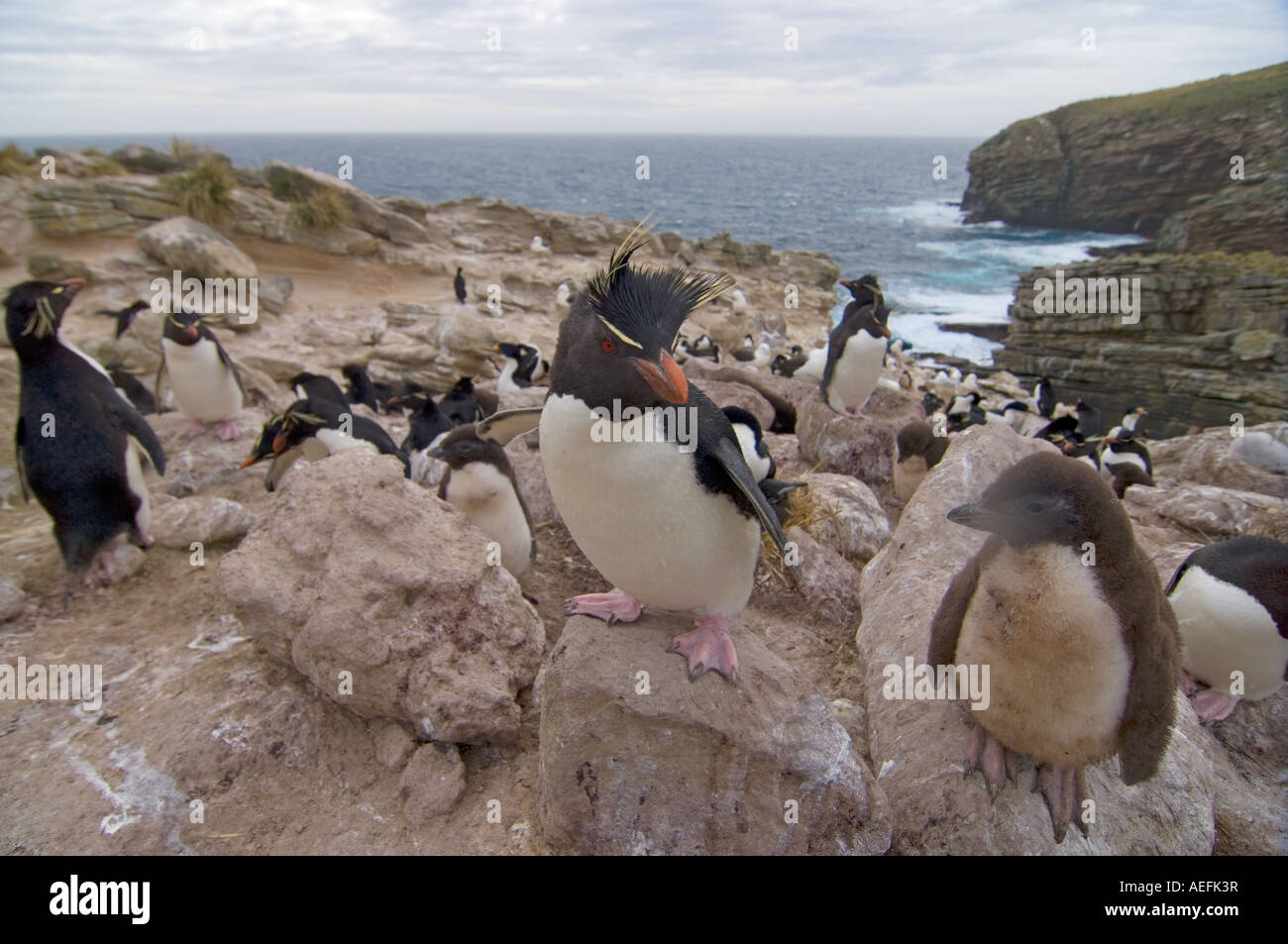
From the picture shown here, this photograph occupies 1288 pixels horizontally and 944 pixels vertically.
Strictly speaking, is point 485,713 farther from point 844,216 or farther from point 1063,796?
point 844,216

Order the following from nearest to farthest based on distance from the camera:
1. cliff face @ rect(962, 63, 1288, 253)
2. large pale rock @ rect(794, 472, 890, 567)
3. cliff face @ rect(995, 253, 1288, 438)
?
large pale rock @ rect(794, 472, 890, 567) → cliff face @ rect(995, 253, 1288, 438) → cliff face @ rect(962, 63, 1288, 253)

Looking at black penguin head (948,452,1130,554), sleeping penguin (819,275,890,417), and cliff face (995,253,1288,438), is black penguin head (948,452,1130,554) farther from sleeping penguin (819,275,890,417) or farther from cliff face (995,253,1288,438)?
cliff face (995,253,1288,438)

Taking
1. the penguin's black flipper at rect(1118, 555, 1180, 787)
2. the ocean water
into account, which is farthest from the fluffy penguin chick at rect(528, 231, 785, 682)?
the ocean water

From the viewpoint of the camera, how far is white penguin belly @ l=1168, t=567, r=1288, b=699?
152 inches

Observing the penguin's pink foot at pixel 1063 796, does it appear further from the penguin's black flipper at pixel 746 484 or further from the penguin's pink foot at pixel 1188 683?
the penguin's pink foot at pixel 1188 683

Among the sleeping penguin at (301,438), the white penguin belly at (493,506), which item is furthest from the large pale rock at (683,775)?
the sleeping penguin at (301,438)

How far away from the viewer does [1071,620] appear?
2543 mm

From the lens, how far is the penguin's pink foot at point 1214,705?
4.12 meters

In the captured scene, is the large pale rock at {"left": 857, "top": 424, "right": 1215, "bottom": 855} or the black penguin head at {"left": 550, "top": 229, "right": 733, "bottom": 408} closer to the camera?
the black penguin head at {"left": 550, "top": 229, "right": 733, "bottom": 408}

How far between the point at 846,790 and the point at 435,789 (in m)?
1.64

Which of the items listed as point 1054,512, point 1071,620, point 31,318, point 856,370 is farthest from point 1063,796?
point 856,370

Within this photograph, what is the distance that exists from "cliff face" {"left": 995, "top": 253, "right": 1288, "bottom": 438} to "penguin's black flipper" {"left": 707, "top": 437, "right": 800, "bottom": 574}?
21.5m

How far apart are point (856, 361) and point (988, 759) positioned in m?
7.77

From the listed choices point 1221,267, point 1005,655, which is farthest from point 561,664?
point 1221,267
